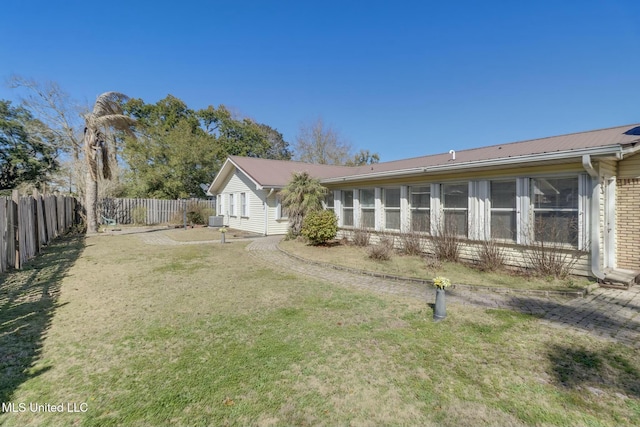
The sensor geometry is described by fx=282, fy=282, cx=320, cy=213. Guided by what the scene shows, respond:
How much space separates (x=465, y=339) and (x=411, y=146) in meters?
27.7

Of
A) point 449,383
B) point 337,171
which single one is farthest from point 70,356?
point 337,171

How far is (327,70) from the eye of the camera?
19.9m

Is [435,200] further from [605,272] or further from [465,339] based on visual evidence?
[465,339]

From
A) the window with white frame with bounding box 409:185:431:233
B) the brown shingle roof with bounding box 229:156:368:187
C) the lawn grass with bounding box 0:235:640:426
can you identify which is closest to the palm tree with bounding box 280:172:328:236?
the brown shingle roof with bounding box 229:156:368:187

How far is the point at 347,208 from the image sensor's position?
12789 millimetres

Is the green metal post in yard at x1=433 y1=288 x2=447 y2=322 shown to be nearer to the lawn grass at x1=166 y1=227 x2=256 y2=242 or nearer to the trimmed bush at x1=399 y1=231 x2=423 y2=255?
the trimmed bush at x1=399 y1=231 x2=423 y2=255

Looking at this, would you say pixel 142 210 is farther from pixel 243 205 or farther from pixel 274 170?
pixel 274 170

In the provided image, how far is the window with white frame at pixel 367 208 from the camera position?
457 inches

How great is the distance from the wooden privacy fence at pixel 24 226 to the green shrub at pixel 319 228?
834 centimetres

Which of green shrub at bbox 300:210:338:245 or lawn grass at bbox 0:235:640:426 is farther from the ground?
green shrub at bbox 300:210:338:245

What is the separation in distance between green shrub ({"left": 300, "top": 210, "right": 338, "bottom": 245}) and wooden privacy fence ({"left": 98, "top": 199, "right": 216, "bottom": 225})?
1342 centimetres

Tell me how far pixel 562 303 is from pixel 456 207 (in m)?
4.24

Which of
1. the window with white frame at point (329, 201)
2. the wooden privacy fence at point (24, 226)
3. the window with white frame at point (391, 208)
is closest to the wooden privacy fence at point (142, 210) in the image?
the wooden privacy fence at point (24, 226)

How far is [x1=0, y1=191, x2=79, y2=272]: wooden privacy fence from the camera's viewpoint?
6746 millimetres
